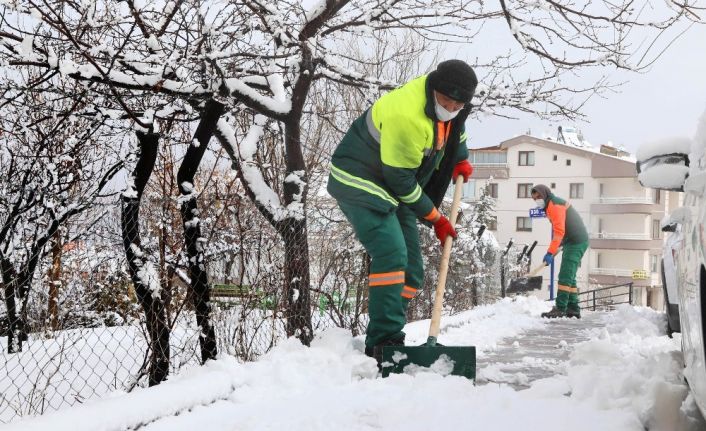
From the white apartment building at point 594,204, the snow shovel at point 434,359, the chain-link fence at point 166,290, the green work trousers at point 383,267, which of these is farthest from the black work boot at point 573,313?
the white apartment building at point 594,204

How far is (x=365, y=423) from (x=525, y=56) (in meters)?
4.63

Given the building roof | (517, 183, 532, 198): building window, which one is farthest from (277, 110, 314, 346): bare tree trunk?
(517, 183, 532, 198): building window

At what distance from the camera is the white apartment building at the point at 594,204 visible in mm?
36812

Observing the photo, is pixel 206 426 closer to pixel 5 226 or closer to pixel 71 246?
pixel 71 246

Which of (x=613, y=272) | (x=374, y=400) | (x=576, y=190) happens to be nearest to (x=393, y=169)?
(x=374, y=400)

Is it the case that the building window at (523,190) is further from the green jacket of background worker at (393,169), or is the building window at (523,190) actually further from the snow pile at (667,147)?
the snow pile at (667,147)

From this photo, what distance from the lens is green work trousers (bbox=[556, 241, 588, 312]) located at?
27.2 feet

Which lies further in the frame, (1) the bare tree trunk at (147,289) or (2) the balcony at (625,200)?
(2) the balcony at (625,200)

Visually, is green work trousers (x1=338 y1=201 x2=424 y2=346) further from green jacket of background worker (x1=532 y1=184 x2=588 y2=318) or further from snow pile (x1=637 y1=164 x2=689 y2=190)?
green jacket of background worker (x1=532 y1=184 x2=588 y2=318)

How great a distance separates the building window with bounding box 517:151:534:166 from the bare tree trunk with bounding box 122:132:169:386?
118 feet

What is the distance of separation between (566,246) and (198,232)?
17.1 feet

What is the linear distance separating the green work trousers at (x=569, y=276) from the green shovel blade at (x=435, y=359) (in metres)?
5.08

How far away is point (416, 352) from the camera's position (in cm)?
368

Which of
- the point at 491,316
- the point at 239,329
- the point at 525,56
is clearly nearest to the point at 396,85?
the point at 525,56
